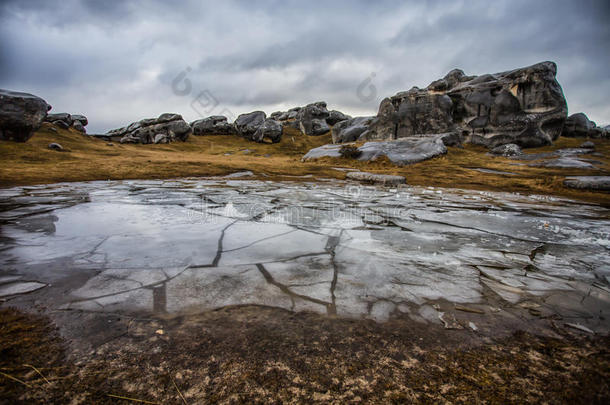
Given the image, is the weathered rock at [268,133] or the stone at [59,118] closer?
the stone at [59,118]

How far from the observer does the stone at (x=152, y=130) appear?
20.5 metres

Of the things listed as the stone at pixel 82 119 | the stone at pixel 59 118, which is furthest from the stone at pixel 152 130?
the stone at pixel 59 118

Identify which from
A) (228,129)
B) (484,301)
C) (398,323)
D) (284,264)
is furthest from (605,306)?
(228,129)

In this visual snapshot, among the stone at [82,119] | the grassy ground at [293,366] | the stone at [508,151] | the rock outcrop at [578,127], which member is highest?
the rock outcrop at [578,127]

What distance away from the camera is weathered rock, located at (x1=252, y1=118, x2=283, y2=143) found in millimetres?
22984

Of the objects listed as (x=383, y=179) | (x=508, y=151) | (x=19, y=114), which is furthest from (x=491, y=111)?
(x=19, y=114)

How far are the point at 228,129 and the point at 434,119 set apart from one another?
18463mm

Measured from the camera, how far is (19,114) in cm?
966

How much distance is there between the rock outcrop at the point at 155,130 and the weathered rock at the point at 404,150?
49.1 ft

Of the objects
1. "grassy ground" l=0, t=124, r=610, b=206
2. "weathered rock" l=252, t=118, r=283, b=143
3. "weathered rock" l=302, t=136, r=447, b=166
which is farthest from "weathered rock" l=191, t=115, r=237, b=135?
"weathered rock" l=302, t=136, r=447, b=166

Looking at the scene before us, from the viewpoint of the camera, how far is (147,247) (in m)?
2.01

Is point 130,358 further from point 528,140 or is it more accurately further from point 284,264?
point 528,140

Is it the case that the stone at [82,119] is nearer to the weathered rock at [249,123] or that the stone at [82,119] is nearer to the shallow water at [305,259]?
the weathered rock at [249,123]

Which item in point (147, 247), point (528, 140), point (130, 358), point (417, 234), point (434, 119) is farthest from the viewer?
point (528, 140)
